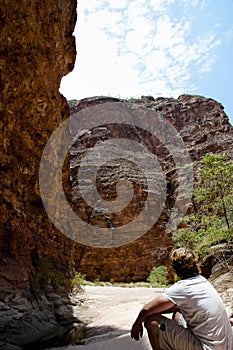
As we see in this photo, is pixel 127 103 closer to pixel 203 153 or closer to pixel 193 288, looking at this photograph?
pixel 203 153

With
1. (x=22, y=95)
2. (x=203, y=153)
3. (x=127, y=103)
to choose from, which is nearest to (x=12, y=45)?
(x=22, y=95)

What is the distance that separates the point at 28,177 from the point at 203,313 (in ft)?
22.4

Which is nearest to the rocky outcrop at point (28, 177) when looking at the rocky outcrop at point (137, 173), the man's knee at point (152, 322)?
the man's knee at point (152, 322)

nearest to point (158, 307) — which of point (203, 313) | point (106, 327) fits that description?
point (203, 313)

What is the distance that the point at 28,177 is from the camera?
8.37m

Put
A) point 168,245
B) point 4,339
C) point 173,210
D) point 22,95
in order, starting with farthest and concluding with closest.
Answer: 1. point 173,210
2. point 168,245
3. point 22,95
4. point 4,339

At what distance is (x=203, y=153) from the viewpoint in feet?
144

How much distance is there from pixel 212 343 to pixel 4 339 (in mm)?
3802

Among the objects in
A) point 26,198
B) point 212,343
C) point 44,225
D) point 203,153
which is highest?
point 203,153

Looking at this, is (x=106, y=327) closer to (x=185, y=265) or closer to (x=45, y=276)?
(x=45, y=276)

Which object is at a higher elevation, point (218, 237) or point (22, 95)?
point (22, 95)

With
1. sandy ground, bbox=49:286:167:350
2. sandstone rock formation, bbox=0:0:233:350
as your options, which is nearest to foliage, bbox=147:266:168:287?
sandy ground, bbox=49:286:167:350

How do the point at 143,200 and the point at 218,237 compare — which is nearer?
the point at 218,237

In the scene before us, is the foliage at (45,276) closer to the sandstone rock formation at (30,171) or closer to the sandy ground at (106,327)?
the sandstone rock formation at (30,171)
